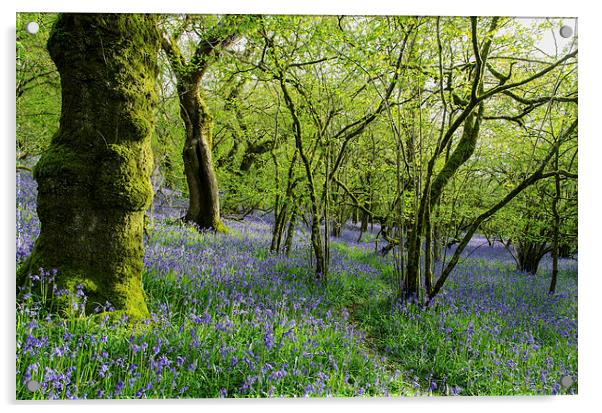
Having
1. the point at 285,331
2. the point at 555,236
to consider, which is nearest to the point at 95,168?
the point at 285,331

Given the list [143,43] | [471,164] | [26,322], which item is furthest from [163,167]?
[471,164]

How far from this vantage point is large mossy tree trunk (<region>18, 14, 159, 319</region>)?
9.00 ft

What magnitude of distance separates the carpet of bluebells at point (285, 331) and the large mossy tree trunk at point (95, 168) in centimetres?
19

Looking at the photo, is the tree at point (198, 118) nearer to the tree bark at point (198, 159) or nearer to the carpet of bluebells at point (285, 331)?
the tree bark at point (198, 159)

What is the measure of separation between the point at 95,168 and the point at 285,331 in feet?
5.89

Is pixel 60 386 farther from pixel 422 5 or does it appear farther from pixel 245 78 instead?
pixel 422 5

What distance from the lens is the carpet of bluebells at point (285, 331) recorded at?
2.53 m

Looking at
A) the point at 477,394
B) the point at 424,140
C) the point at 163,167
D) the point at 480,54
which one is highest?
the point at 480,54

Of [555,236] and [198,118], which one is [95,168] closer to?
[198,118]

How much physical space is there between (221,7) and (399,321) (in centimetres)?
326

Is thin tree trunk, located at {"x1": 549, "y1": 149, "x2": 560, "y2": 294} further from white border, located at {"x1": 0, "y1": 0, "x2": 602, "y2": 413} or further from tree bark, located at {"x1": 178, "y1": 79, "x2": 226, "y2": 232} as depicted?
tree bark, located at {"x1": 178, "y1": 79, "x2": 226, "y2": 232}

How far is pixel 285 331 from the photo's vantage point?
10.3ft

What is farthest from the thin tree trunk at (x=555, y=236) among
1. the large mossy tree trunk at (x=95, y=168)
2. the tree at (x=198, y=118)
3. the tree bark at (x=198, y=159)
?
the large mossy tree trunk at (x=95, y=168)

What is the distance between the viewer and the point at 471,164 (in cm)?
439
